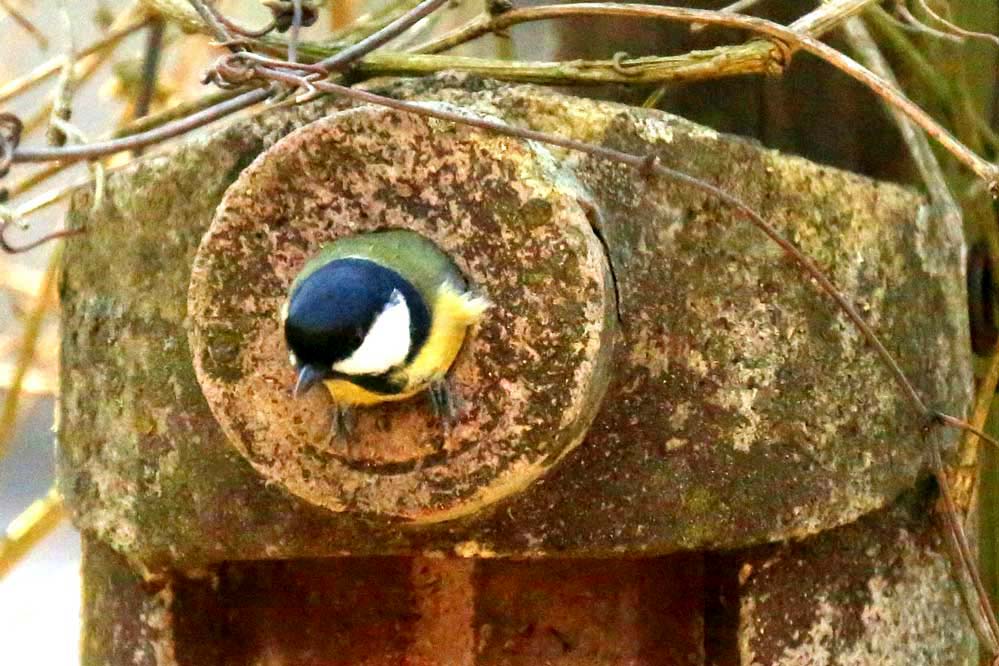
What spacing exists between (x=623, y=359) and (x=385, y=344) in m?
0.16

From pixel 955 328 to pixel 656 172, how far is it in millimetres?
367

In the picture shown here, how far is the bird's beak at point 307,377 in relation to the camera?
0.69 metres

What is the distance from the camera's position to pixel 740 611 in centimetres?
82

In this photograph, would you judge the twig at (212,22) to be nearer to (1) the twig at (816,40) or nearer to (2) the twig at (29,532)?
(1) the twig at (816,40)

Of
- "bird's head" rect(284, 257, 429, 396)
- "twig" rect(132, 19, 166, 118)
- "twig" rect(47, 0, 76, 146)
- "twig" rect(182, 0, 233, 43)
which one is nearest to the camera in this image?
"bird's head" rect(284, 257, 429, 396)

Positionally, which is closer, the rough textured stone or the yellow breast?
the yellow breast

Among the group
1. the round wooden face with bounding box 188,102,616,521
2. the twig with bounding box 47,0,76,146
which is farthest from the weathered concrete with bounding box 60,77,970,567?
the twig with bounding box 47,0,76,146

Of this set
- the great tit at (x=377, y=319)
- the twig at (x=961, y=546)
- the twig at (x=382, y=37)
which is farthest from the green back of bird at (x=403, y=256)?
the twig at (x=961, y=546)

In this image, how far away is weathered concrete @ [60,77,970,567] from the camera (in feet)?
2.45

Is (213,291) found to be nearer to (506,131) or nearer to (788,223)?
(506,131)

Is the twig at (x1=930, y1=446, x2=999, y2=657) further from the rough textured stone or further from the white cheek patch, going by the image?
the white cheek patch

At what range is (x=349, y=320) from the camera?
2.23ft

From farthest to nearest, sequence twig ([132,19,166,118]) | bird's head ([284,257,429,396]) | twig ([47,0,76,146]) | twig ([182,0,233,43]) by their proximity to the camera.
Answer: twig ([132,19,166,118])
twig ([47,0,76,146])
twig ([182,0,233,43])
bird's head ([284,257,429,396])

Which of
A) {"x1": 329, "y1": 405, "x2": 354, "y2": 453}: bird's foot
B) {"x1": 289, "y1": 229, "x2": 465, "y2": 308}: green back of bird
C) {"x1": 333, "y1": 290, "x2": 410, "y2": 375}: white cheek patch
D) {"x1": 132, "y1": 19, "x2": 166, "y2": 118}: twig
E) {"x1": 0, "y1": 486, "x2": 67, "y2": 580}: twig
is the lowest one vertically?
{"x1": 329, "y1": 405, "x2": 354, "y2": 453}: bird's foot
